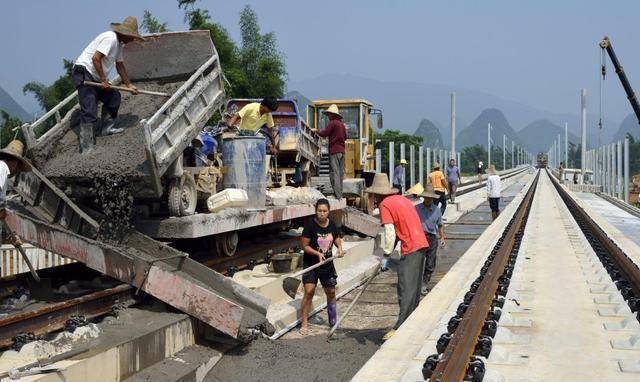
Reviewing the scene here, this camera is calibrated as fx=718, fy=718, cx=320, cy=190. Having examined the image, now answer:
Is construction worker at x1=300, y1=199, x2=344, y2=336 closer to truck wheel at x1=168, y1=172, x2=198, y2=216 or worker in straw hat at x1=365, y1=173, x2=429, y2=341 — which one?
worker in straw hat at x1=365, y1=173, x2=429, y2=341

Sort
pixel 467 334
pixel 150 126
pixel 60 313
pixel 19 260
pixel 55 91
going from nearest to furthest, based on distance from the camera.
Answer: pixel 467 334, pixel 60 313, pixel 150 126, pixel 19 260, pixel 55 91

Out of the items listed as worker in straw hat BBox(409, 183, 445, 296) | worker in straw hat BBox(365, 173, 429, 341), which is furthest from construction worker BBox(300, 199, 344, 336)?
worker in straw hat BBox(409, 183, 445, 296)

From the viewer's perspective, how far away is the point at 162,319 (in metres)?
7.08

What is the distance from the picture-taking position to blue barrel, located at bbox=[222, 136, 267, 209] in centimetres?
980

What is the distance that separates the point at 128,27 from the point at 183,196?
2.09 metres

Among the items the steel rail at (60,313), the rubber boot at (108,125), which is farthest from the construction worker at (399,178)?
the steel rail at (60,313)

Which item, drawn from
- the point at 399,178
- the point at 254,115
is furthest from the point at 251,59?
the point at 254,115

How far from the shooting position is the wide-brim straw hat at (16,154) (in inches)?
285

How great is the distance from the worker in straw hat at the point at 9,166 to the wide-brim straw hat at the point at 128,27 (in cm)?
171

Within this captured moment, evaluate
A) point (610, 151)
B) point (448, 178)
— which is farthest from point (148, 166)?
point (610, 151)

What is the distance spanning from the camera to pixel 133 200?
818 centimetres

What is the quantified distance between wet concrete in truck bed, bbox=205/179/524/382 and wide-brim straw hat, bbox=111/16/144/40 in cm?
384

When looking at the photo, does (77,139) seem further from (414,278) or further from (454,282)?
(454,282)

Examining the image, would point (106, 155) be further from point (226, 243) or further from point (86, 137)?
point (226, 243)
